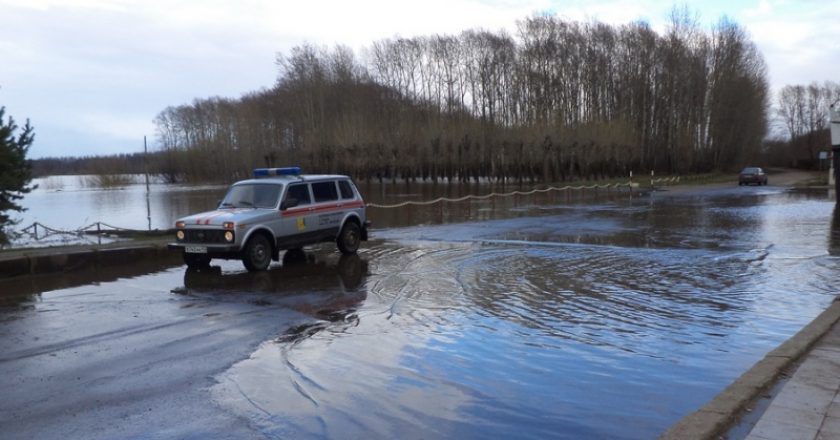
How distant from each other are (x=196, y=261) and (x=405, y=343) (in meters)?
7.13

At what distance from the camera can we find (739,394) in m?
4.93

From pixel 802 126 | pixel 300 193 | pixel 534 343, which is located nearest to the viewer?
pixel 534 343

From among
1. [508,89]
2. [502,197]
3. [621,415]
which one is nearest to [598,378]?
[621,415]

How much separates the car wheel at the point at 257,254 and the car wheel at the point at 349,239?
2417 millimetres

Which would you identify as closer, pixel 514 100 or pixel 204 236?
pixel 204 236

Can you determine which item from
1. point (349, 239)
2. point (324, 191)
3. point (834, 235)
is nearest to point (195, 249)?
point (324, 191)

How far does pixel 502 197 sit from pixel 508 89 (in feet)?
129

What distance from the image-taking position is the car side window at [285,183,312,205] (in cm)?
1363

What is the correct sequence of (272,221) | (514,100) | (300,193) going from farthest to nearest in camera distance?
(514,100), (300,193), (272,221)

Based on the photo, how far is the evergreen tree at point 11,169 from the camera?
66.9 ft

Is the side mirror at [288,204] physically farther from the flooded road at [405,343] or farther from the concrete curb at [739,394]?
the concrete curb at [739,394]

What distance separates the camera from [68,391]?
5602mm

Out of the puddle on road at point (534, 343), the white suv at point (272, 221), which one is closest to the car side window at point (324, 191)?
the white suv at point (272, 221)

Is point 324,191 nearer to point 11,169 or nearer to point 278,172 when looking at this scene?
point 278,172
